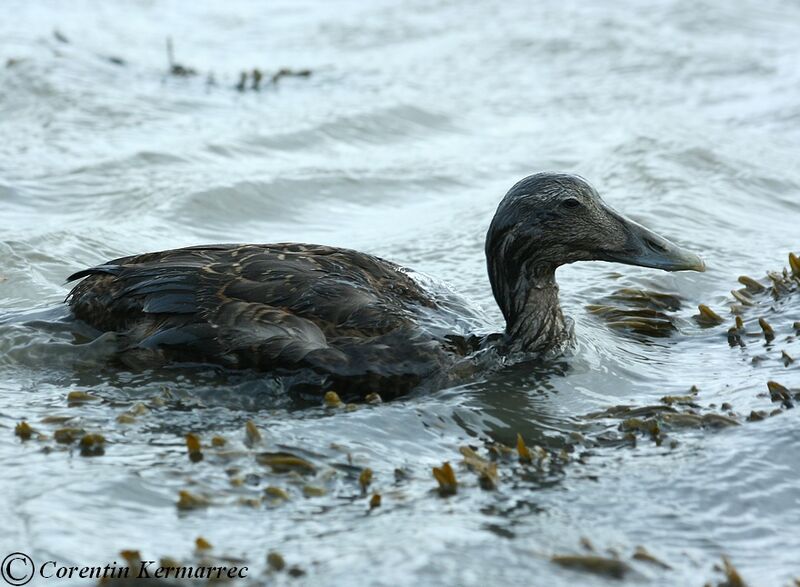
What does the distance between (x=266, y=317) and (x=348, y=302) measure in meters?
0.42

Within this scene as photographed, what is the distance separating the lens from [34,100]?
39.2 feet

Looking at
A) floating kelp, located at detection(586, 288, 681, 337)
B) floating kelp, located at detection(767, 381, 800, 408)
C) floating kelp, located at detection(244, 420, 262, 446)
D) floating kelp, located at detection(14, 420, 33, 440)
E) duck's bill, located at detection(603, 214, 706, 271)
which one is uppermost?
duck's bill, located at detection(603, 214, 706, 271)

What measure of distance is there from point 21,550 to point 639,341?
390cm

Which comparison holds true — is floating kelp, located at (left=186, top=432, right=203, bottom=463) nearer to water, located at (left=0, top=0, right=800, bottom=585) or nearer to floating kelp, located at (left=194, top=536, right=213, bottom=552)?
water, located at (left=0, top=0, right=800, bottom=585)

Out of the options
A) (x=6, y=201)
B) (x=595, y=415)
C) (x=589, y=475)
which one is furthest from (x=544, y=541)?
(x=6, y=201)

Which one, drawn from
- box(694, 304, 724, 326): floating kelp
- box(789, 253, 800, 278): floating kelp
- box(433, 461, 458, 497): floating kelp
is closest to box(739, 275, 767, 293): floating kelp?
box(789, 253, 800, 278): floating kelp

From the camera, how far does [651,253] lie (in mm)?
6480

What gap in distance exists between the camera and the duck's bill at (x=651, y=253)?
6.43m

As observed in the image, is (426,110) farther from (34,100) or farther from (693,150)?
(34,100)

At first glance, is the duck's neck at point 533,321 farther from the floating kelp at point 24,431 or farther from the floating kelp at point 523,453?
the floating kelp at point 24,431

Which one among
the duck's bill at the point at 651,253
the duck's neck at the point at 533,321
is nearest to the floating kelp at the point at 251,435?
the duck's neck at the point at 533,321

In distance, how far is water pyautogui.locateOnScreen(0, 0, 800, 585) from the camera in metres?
4.50

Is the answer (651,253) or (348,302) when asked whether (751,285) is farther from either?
(348,302)

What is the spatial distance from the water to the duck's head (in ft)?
1.84
